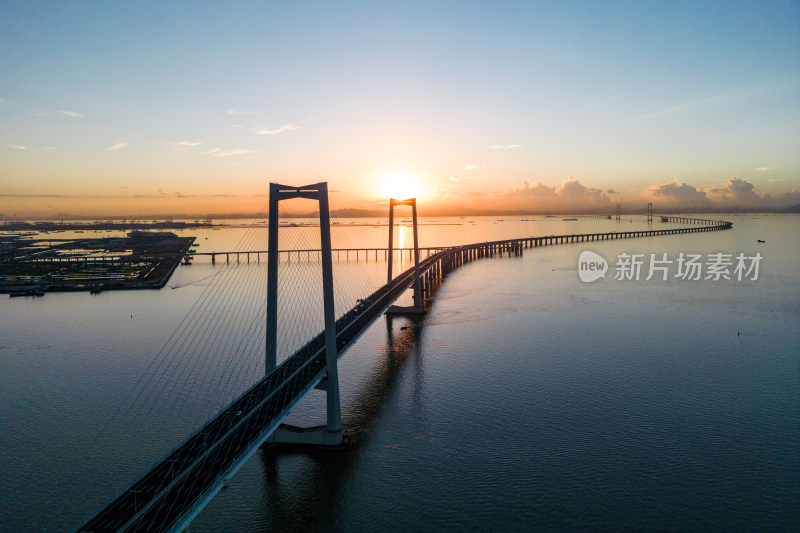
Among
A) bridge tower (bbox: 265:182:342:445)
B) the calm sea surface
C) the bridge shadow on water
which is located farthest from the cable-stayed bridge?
the calm sea surface

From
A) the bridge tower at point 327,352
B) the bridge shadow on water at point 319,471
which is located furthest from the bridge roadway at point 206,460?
the bridge shadow on water at point 319,471

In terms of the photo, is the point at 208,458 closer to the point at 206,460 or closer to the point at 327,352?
the point at 206,460

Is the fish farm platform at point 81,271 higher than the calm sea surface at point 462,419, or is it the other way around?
the fish farm platform at point 81,271

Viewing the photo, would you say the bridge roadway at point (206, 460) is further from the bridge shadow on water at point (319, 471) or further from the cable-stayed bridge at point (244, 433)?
the bridge shadow on water at point (319, 471)

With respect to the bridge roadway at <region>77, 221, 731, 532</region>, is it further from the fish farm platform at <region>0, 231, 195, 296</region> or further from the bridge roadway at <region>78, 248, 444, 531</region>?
the fish farm platform at <region>0, 231, 195, 296</region>

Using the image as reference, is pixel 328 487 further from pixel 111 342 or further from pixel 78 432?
pixel 111 342

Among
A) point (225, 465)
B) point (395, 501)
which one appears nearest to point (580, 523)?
point (395, 501)
